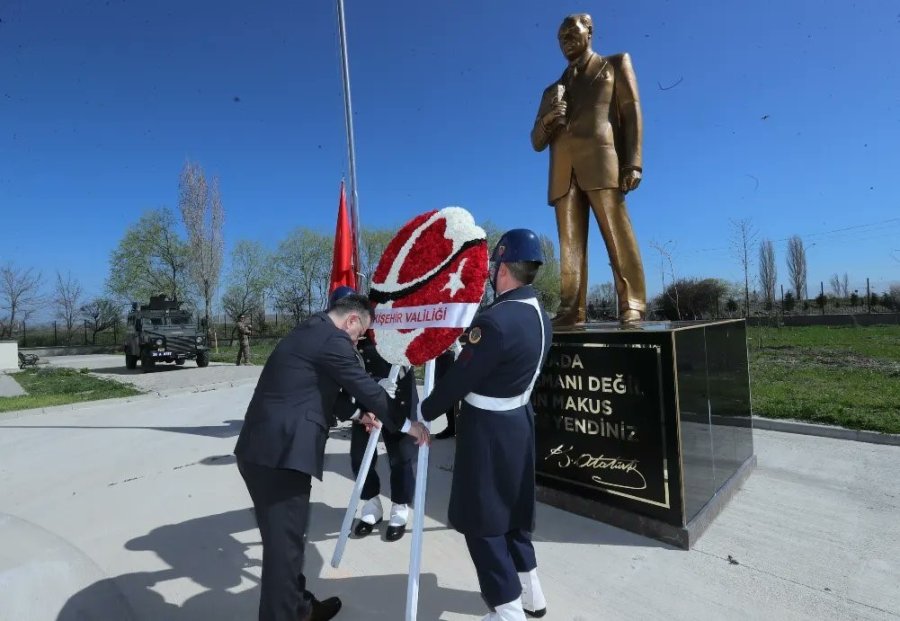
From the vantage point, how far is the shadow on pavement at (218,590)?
94.3 inches

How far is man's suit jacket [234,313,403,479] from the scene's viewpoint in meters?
2.05

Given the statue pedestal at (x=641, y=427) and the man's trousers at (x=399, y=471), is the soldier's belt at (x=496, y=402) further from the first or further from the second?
the man's trousers at (x=399, y=471)

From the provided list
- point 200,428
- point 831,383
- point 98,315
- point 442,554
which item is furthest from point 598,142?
point 98,315

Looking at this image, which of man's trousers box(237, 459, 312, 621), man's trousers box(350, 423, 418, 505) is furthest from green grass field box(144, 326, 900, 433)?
man's trousers box(237, 459, 312, 621)

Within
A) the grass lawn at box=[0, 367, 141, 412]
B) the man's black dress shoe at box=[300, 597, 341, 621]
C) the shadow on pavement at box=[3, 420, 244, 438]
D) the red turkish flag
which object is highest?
the red turkish flag

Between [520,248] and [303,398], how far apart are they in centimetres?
121

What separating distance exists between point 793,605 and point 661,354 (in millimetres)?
1338

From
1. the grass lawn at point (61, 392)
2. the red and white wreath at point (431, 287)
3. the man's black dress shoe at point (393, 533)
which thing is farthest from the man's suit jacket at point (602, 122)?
the grass lawn at point (61, 392)

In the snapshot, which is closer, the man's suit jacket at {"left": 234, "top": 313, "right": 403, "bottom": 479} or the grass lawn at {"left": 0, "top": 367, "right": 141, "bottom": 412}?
the man's suit jacket at {"left": 234, "top": 313, "right": 403, "bottom": 479}

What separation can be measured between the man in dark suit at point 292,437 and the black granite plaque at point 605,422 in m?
1.53

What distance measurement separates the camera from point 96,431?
6.98 meters

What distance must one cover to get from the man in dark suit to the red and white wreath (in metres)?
0.43
